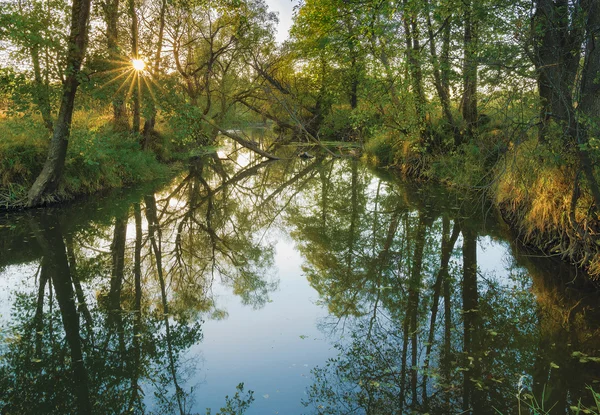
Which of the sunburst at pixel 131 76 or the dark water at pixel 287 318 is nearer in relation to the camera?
the dark water at pixel 287 318

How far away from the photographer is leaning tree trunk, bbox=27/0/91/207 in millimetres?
11833

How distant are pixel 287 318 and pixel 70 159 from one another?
983 cm

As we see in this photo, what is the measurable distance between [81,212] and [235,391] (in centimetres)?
970

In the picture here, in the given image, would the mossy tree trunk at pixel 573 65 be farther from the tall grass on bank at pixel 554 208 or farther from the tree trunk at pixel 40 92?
the tree trunk at pixel 40 92

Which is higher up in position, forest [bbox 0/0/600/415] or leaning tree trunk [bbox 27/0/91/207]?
leaning tree trunk [bbox 27/0/91/207]

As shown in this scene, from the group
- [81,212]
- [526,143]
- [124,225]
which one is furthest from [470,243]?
[81,212]

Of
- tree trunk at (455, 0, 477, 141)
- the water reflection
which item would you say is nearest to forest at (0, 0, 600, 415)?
the water reflection

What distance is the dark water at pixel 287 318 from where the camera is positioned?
4.80 meters

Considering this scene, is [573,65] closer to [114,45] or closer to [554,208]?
[554,208]

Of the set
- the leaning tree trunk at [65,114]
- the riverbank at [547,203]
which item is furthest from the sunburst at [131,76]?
the riverbank at [547,203]

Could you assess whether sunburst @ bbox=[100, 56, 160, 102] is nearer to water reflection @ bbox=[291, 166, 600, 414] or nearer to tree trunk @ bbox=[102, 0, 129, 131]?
tree trunk @ bbox=[102, 0, 129, 131]

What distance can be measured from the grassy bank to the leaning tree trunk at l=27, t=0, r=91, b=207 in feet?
1.21

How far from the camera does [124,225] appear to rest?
38.1ft

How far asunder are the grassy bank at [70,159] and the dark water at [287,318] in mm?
1164
